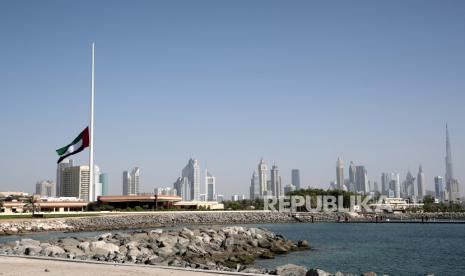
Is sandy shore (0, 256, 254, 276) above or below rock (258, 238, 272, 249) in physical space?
above

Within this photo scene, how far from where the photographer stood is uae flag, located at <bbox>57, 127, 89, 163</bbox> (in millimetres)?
88000

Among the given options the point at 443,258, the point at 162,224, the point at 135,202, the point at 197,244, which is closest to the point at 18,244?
the point at 197,244

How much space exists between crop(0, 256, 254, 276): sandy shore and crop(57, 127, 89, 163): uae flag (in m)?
69.4

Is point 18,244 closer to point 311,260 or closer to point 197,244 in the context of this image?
point 197,244

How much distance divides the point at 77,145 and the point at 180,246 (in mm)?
57764

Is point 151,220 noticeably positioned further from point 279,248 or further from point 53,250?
point 53,250

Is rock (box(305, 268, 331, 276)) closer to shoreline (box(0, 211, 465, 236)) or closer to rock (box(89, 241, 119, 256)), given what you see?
rock (box(89, 241, 119, 256))

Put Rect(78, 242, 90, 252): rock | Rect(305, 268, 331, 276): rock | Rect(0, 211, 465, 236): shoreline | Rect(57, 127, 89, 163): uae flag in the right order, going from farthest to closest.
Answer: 1. Rect(57, 127, 89, 163): uae flag
2. Rect(0, 211, 465, 236): shoreline
3. Rect(78, 242, 90, 252): rock
4. Rect(305, 268, 331, 276): rock

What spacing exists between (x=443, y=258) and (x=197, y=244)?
20692 millimetres

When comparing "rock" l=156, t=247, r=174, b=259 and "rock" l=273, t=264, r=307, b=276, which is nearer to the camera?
"rock" l=273, t=264, r=307, b=276

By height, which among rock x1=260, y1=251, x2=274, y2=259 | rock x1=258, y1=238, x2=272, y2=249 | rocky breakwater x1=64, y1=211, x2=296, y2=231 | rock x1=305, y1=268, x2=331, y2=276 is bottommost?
rocky breakwater x1=64, y1=211, x2=296, y2=231

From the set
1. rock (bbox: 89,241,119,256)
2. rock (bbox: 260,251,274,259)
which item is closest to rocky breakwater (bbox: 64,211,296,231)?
rock (bbox: 260,251,274,259)

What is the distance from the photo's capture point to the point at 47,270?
19.1 metres

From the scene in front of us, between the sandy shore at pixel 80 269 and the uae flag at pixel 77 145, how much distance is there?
69.4 metres
